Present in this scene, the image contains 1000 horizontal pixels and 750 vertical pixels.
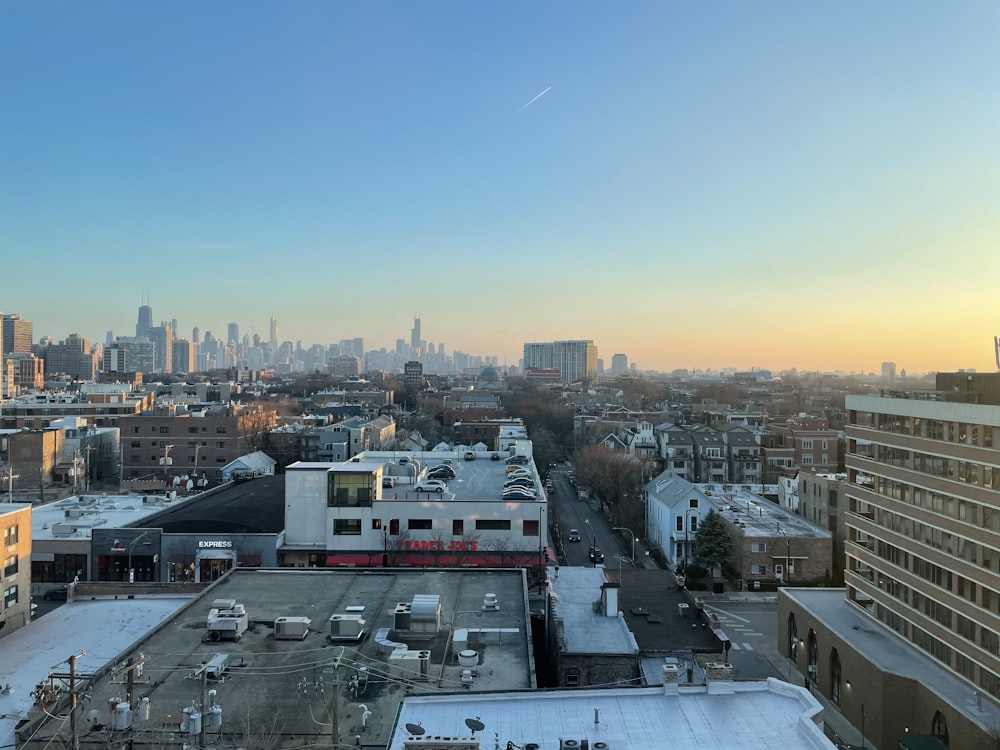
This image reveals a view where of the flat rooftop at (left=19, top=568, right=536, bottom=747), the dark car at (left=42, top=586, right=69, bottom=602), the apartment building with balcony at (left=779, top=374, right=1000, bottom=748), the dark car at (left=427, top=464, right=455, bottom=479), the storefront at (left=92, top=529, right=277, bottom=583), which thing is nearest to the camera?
the flat rooftop at (left=19, top=568, right=536, bottom=747)

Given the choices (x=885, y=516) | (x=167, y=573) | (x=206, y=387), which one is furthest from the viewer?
(x=206, y=387)

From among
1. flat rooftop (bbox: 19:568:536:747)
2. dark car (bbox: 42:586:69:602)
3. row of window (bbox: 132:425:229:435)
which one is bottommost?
dark car (bbox: 42:586:69:602)

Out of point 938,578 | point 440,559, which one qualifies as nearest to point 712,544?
point 440,559

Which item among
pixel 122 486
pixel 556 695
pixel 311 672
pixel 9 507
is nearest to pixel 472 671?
pixel 556 695

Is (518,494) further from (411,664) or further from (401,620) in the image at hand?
(411,664)

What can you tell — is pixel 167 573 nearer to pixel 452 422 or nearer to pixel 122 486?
pixel 122 486

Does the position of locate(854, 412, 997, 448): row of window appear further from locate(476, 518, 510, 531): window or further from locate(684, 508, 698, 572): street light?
locate(684, 508, 698, 572): street light

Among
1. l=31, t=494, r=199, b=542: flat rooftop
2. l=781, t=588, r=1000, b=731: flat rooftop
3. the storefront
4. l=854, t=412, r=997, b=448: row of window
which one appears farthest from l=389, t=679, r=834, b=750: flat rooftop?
l=31, t=494, r=199, b=542: flat rooftop
